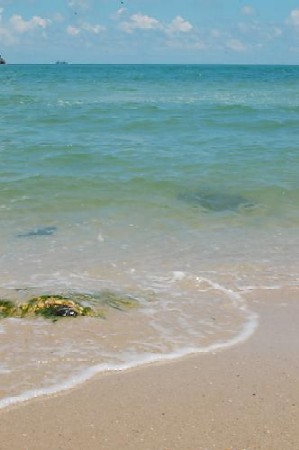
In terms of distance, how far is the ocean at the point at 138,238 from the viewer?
629 cm

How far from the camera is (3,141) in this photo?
1986 cm

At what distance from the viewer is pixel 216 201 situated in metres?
12.9

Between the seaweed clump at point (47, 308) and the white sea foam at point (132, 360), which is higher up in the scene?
the seaweed clump at point (47, 308)

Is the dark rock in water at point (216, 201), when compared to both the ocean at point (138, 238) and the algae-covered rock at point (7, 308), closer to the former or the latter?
the ocean at point (138, 238)

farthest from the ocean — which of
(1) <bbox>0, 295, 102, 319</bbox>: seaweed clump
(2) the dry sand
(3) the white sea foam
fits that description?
(2) the dry sand

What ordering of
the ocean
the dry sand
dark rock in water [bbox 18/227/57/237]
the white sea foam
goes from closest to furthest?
the dry sand < the white sea foam < the ocean < dark rock in water [bbox 18/227/57/237]

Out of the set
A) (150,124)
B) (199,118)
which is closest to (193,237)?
(150,124)

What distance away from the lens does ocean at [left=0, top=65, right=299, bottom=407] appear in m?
6.29

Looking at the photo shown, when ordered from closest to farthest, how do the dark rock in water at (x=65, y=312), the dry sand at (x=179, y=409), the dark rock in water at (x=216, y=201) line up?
the dry sand at (x=179, y=409) → the dark rock in water at (x=65, y=312) → the dark rock in water at (x=216, y=201)

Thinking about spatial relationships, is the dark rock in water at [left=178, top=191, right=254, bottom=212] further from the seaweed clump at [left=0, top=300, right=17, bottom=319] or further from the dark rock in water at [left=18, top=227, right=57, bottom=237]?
the seaweed clump at [left=0, top=300, right=17, bottom=319]

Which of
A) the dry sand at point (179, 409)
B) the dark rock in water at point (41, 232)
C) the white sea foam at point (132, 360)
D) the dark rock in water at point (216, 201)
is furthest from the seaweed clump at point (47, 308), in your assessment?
the dark rock in water at point (216, 201)

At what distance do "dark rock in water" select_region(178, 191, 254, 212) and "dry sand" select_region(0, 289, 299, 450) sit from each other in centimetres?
646

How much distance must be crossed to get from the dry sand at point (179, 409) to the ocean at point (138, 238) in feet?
0.86

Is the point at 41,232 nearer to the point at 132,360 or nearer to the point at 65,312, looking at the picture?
the point at 65,312
